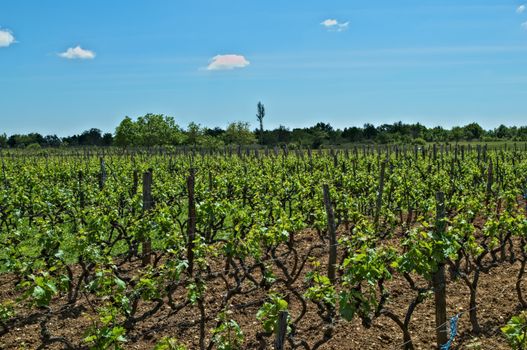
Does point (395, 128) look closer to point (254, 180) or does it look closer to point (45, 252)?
point (254, 180)

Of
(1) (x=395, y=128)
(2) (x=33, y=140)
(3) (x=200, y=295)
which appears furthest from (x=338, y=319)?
(2) (x=33, y=140)

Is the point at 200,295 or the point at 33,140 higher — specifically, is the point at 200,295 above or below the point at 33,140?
below

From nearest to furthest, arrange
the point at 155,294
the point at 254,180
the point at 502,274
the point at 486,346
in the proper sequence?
the point at 155,294, the point at 486,346, the point at 502,274, the point at 254,180

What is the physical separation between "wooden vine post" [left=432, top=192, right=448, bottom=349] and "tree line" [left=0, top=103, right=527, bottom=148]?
50220 mm

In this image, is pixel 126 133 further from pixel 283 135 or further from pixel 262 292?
pixel 262 292

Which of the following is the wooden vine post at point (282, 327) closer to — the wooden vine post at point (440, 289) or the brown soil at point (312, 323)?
the wooden vine post at point (440, 289)

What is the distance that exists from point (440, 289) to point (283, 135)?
73356 mm

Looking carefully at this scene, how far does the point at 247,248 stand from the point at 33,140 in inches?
4026

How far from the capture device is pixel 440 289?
15.9 ft

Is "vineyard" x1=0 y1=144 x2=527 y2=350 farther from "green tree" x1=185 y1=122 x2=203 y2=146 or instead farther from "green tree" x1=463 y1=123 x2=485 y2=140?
"green tree" x1=463 y1=123 x2=485 y2=140

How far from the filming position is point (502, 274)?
26.0ft

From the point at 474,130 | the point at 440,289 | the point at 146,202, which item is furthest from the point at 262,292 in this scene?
the point at 474,130

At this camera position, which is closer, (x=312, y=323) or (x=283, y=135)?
(x=312, y=323)

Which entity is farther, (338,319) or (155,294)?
(338,319)
